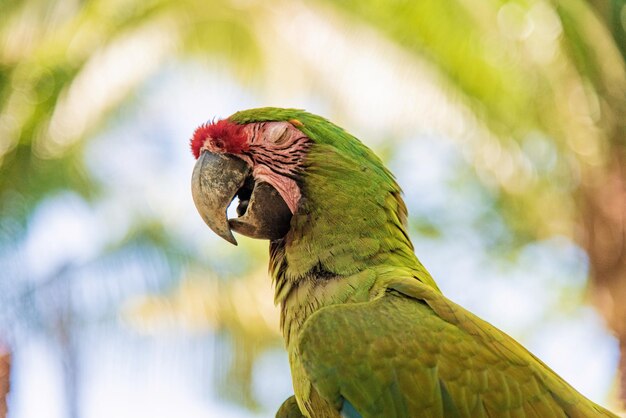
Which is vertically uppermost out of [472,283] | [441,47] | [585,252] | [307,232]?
[441,47]

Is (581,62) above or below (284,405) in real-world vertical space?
above

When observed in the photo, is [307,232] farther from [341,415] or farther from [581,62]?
[581,62]

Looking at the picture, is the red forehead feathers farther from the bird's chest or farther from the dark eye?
the bird's chest

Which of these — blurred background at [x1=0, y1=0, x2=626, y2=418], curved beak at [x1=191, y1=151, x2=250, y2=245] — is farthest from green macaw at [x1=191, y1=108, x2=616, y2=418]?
blurred background at [x1=0, y1=0, x2=626, y2=418]

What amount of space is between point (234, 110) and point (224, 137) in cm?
429

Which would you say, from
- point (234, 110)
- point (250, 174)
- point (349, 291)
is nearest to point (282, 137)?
point (250, 174)

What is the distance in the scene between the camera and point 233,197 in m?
2.42

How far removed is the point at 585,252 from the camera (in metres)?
6.66

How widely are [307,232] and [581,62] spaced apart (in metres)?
4.49

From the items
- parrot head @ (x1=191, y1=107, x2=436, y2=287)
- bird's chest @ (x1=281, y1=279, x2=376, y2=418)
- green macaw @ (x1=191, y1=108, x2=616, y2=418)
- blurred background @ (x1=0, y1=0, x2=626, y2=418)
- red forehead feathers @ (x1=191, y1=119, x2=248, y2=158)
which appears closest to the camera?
green macaw @ (x1=191, y1=108, x2=616, y2=418)

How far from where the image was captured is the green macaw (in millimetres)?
2010

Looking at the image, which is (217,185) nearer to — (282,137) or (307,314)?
(282,137)

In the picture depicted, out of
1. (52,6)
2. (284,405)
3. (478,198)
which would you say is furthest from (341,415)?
(478,198)

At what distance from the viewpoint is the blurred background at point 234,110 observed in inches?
246
